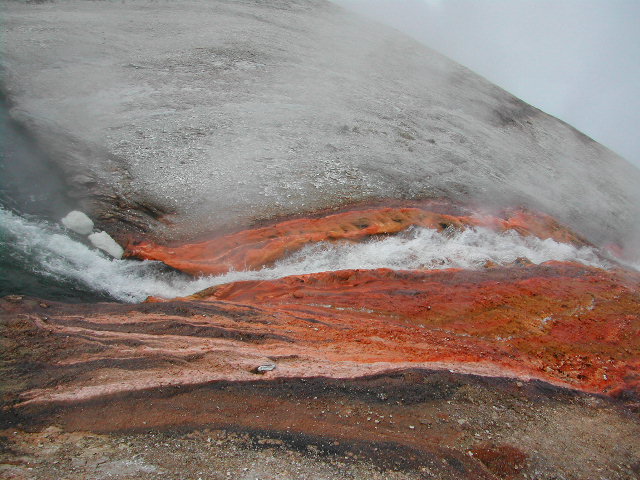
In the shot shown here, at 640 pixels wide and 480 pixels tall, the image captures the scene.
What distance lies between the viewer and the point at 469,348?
925cm

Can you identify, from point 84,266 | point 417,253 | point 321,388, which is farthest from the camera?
point 417,253

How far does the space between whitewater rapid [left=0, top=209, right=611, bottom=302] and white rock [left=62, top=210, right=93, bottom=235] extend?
0.25m

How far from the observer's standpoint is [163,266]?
12672 mm

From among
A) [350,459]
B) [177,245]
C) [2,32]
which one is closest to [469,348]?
[350,459]

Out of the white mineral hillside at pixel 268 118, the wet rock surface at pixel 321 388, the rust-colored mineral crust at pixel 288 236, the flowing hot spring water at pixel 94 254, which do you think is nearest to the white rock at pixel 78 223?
the flowing hot spring water at pixel 94 254

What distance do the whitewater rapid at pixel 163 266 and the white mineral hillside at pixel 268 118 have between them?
202cm

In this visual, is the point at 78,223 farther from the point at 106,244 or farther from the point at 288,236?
the point at 288,236

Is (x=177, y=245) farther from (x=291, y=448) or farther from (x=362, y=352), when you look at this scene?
(x=291, y=448)

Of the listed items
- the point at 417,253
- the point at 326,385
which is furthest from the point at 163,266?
the point at 417,253

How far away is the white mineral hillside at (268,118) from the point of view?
590 inches

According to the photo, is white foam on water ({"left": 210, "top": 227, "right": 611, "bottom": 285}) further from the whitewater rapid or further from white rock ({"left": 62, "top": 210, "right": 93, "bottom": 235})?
white rock ({"left": 62, "top": 210, "right": 93, "bottom": 235})

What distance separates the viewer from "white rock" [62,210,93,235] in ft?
43.0

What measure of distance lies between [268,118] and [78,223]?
27.5 ft

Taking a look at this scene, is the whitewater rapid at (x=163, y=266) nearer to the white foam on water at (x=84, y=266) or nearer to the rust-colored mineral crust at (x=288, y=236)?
the white foam on water at (x=84, y=266)
